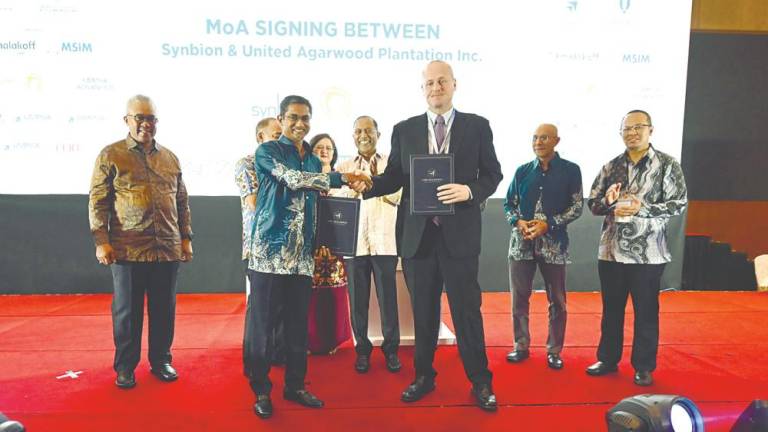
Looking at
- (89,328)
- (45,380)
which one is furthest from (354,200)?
(89,328)

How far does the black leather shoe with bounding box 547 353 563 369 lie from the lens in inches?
Result: 130

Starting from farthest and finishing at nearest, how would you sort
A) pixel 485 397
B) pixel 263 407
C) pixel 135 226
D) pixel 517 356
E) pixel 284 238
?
1. pixel 517 356
2. pixel 135 226
3. pixel 485 397
4. pixel 263 407
5. pixel 284 238

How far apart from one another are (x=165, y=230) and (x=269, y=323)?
0.91 metres

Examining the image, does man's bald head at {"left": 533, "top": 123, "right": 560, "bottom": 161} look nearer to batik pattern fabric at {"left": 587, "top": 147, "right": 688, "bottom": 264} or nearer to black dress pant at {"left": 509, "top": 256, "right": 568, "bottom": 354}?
batik pattern fabric at {"left": 587, "top": 147, "right": 688, "bottom": 264}

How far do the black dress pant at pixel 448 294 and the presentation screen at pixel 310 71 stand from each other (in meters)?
2.89

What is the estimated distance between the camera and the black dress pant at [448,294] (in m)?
2.59

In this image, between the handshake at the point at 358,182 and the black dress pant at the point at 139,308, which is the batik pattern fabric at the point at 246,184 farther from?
the handshake at the point at 358,182

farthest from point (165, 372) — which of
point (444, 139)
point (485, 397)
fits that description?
point (444, 139)

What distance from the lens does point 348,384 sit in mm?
3021

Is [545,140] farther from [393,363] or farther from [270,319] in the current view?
[270,319]

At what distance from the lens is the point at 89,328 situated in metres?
4.25

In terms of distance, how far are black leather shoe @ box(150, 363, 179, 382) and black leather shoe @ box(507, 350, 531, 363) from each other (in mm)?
2044

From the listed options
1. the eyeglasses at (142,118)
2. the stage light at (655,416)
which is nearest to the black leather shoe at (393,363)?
the eyeglasses at (142,118)

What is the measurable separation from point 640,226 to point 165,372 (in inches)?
110
